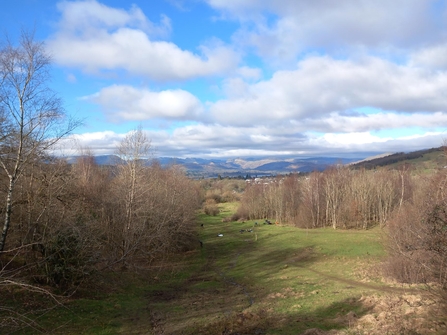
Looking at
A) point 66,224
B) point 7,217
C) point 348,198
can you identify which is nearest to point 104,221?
point 66,224

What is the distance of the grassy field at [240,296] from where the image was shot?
1408 cm

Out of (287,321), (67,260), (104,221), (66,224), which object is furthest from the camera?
(104,221)

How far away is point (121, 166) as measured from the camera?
33.4 m

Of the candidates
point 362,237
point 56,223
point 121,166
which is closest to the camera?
point 56,223

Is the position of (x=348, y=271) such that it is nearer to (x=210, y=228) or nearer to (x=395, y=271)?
(x=395, y=271)

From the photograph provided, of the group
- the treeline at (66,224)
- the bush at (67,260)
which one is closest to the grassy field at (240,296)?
the bush at (67,260)

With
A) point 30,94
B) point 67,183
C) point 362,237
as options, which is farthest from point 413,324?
point 362,237

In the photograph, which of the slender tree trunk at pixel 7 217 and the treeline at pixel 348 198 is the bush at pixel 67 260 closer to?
the slender tree trunk at pixel 7 217

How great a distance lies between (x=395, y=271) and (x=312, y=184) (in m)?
54.6

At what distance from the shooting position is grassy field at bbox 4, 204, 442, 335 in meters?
14.1

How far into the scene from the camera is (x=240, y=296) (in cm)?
2162

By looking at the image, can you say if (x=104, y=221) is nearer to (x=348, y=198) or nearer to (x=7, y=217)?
(x=7, y=217)

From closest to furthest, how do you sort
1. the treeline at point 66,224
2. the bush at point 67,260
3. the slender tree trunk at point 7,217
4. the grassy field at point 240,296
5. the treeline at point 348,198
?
the slender tree trunk at point 7,217 → the grassy field at point 240,296 → the treeline at point 66,224 → the bush at point 67,260 → the treeline at point 348,198

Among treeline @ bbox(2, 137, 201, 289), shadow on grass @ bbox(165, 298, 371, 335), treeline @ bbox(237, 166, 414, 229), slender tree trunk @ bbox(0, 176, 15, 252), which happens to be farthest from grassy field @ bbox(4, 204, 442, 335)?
treeline @ bbox(237, 166, 414, 229)
